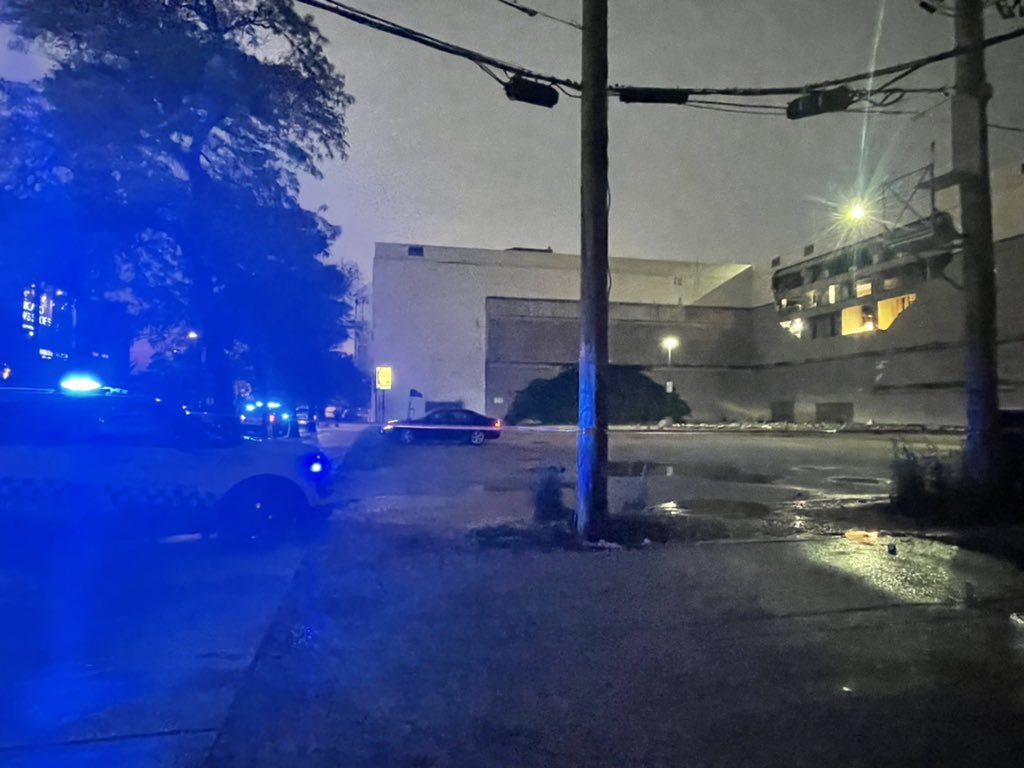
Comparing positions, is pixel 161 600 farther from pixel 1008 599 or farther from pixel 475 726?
pixel 1008 599

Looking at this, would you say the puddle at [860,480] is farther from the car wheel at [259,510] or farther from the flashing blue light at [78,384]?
the flashing blue light at [78,384]

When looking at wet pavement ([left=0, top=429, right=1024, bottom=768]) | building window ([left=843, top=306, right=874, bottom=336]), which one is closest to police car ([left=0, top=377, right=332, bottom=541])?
wet pavement ([left=0, top=429, right=1024, bottom=768])

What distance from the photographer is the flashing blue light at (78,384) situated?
886 cm

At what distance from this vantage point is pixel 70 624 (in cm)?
629

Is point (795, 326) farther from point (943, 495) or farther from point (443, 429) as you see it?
point (943, 495)

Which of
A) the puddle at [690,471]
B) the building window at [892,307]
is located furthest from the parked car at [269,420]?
the building window at [892,307]

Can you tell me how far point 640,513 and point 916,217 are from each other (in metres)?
34.3

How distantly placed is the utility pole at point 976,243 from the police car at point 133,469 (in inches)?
352

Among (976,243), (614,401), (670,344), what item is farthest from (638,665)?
(670,344)

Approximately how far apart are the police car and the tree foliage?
730cm

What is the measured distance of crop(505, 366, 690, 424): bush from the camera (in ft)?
167

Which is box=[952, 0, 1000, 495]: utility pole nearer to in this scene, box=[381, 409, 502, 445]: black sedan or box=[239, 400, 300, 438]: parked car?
box=[239, 400, 300, 438]: parked car

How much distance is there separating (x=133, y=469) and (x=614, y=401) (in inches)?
1729

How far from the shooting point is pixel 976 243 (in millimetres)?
11516
